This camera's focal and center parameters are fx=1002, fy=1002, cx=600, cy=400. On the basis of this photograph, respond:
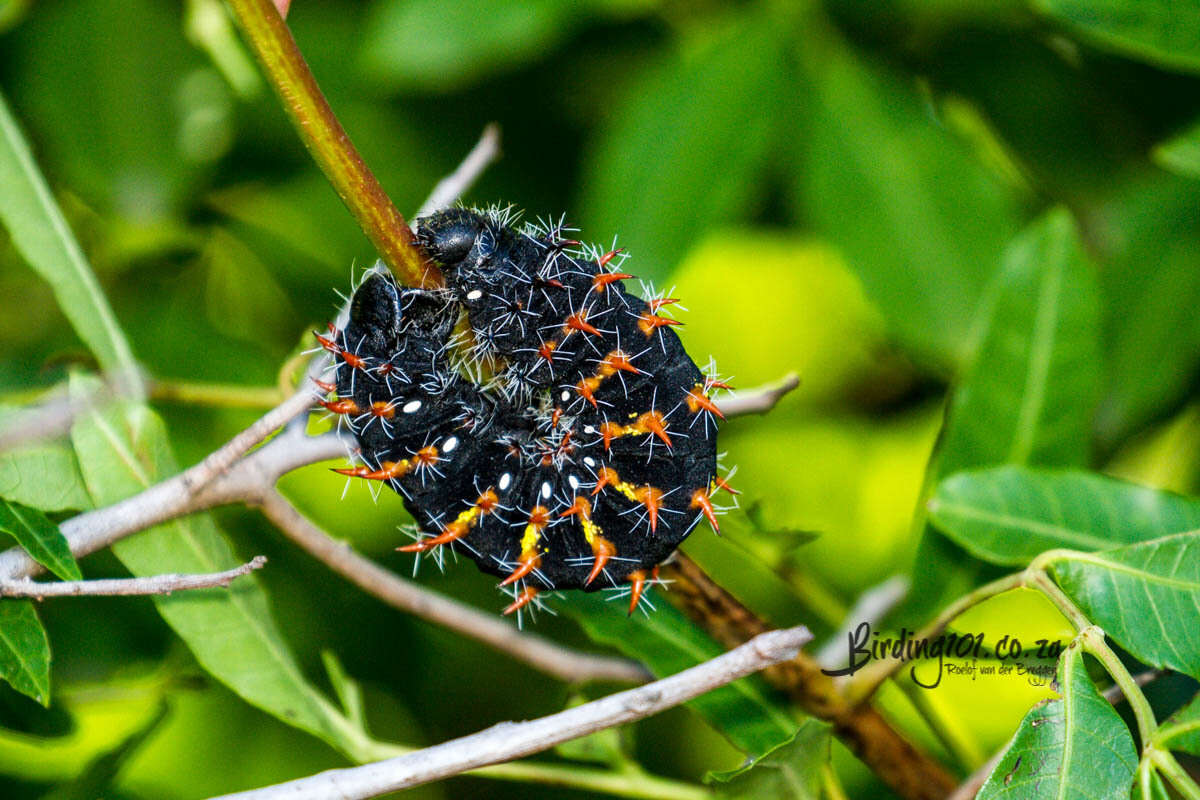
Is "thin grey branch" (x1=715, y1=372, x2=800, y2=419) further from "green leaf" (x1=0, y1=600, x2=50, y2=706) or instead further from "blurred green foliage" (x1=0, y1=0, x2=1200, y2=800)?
"green leaf" (x1=0, y1=600, x2=50, y2=706)

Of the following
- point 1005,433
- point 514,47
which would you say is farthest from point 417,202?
point 1005,433

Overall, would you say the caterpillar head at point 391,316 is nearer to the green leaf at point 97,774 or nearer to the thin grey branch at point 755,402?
the thin grey branch at point 755,402

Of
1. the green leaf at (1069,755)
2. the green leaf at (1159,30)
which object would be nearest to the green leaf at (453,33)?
the green leaf at (1159,30)

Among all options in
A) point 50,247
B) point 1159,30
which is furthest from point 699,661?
point 1159,30

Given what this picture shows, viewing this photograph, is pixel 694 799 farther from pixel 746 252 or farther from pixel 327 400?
pixel 746 252

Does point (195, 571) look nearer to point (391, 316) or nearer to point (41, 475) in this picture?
point (41, 475)

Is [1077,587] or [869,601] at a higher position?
[1077,587]

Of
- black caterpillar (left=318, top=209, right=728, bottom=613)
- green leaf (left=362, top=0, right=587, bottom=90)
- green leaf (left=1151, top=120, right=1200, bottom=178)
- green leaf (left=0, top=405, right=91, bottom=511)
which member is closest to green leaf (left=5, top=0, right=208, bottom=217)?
green leaf (left=362, top=0, right=587, bottom=90)
